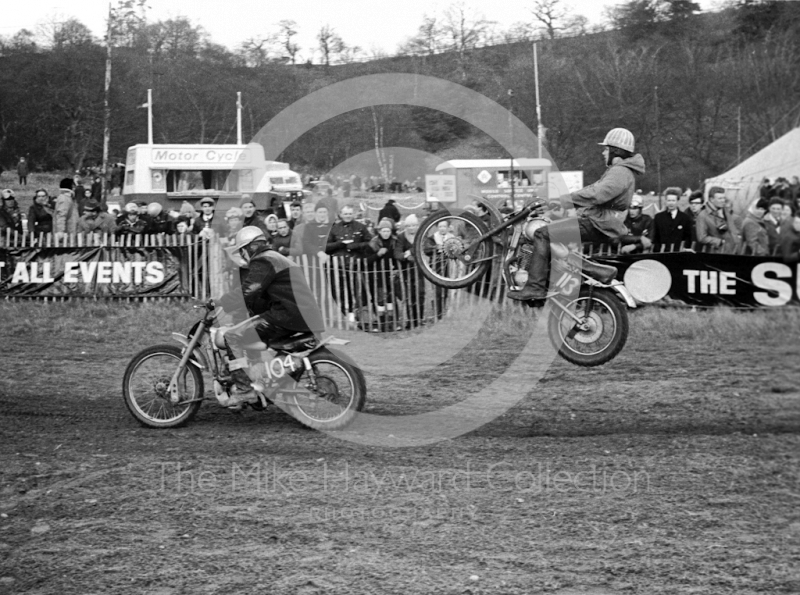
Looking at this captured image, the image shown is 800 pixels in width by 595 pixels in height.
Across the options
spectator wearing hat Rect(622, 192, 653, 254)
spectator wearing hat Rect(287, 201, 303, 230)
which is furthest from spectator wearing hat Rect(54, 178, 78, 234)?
spectator wearing hat Rect(622, 192, 653, 254)

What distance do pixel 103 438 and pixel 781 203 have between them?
691 centimetres

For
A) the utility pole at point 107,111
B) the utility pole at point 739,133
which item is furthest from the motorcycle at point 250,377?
the utility pole at point 107,111

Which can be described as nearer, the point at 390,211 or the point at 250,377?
the point at 250,377

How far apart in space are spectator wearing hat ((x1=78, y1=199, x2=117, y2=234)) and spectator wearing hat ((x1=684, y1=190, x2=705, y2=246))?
9582mm

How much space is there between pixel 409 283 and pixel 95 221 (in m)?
6.26

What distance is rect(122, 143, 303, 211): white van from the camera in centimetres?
2181

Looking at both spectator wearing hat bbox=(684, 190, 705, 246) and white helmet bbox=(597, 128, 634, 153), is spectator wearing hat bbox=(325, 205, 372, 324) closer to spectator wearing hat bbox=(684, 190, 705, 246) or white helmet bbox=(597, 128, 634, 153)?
spectator wearing hat bbox=(684, 190, 705, 246)

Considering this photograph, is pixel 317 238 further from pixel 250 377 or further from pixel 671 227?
pixel 671 227

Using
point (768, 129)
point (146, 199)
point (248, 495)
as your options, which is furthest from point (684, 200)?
point (146, 199)

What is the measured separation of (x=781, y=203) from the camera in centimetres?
838

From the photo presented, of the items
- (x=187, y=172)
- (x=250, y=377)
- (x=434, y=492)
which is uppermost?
(x=187, y=172)

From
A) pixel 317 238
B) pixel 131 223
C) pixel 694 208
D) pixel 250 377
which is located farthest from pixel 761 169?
pixel 131 223

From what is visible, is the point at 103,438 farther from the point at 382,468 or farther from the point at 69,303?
the point at 69,303

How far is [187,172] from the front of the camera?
22.4 m
